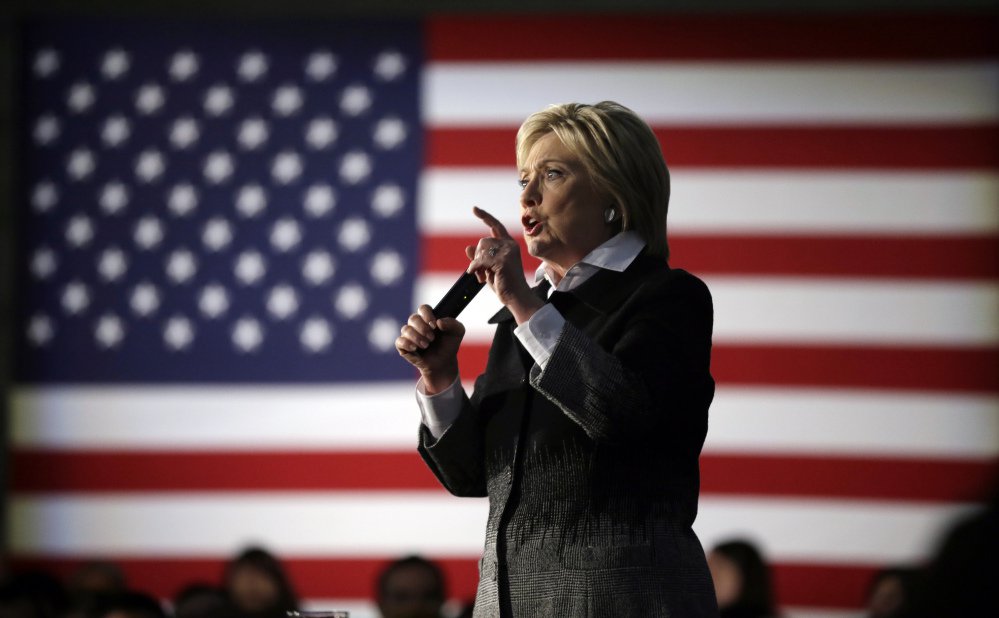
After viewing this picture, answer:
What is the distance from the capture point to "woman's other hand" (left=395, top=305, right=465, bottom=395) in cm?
158

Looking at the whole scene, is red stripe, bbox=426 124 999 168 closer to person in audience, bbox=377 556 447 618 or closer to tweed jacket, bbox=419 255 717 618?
person in audience, bbox=377 556 447 618

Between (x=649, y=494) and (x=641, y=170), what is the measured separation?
0.40 meters

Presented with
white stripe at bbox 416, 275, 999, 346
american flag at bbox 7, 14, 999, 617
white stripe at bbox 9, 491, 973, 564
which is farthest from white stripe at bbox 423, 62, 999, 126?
white stripe at bbox 9, 491, 973, 564

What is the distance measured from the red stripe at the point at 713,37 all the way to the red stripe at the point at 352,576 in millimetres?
2145

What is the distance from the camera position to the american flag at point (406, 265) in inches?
209

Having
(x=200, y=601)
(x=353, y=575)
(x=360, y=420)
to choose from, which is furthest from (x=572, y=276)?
(x=353, y=575)

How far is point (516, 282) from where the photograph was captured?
1.47m

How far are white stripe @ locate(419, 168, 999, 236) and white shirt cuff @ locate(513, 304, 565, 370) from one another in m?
3.87

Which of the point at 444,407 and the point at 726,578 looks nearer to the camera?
the point at 444,407

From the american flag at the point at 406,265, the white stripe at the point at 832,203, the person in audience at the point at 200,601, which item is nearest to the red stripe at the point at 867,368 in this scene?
the american flag at the point at 406,265

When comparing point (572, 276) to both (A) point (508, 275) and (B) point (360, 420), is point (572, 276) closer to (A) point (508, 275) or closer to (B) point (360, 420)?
(A) point (508, 275)

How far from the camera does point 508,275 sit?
1473 millimetres

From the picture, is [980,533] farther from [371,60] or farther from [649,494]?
[371,60]

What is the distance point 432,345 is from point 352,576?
399 cm
